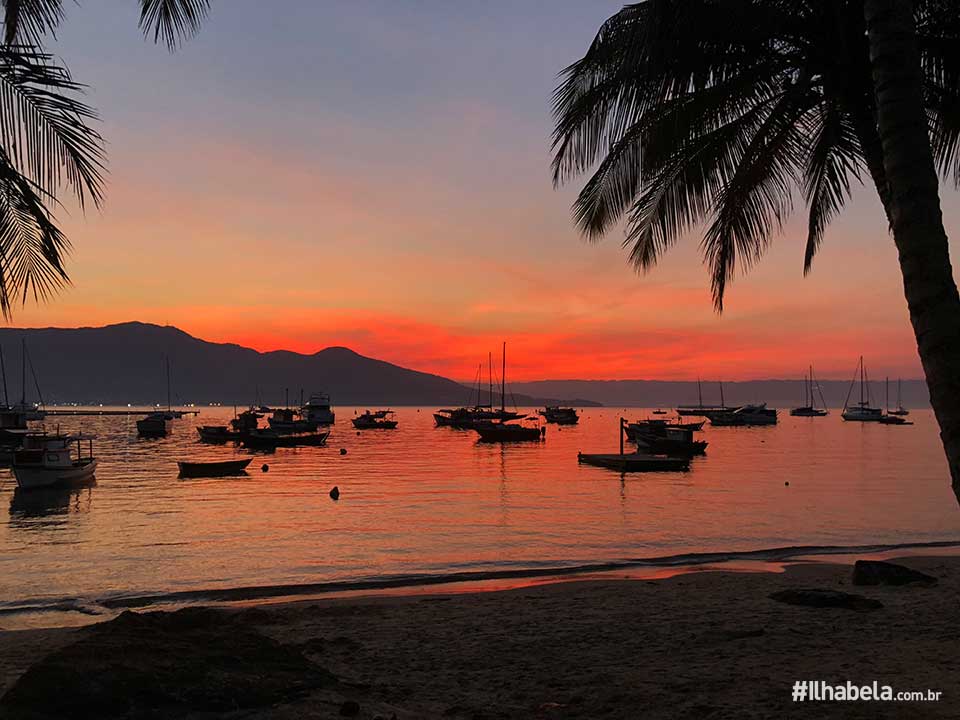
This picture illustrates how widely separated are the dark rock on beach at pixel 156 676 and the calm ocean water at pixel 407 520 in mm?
11561

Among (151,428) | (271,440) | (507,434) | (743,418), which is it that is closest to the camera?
(271,440)

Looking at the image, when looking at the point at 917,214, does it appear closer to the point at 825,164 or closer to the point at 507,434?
the point at 825,164

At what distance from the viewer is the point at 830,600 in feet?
45.4

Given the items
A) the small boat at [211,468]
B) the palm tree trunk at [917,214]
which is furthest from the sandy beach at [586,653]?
the small boat at [211,468]

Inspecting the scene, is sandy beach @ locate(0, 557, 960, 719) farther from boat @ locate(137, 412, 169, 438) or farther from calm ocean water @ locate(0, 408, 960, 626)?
boat @ locate(137, 412, 169, 438)

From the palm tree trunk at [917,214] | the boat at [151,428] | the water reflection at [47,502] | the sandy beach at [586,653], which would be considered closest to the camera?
the palm tree trunk at [917,214]

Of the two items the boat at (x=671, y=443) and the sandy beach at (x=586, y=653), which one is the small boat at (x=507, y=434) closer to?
the boat at (x=671, y=443)

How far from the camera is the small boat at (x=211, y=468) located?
55906mm

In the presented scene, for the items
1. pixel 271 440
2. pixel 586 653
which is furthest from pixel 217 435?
pixel 586 653

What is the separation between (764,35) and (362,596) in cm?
1555

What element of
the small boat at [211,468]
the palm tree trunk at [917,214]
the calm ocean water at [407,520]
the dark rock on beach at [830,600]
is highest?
the palm tree trunk at [917,214]

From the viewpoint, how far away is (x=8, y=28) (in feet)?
29.8

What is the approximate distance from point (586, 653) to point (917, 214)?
747 cm

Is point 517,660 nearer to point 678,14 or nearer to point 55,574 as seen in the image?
point 678,14
